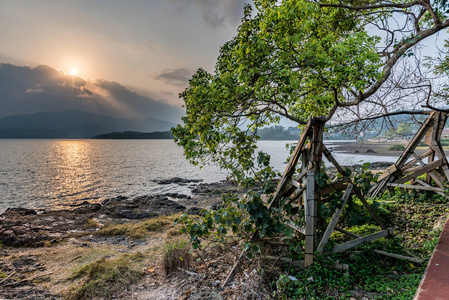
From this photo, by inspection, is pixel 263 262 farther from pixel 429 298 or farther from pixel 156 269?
pixel 156 269

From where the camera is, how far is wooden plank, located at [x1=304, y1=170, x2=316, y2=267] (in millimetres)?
4441

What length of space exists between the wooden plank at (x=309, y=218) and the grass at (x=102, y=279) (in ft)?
12.3

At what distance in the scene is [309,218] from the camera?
177 inches

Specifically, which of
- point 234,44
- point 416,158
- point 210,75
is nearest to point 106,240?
point 210,75

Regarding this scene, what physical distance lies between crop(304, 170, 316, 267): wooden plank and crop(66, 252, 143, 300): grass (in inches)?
148

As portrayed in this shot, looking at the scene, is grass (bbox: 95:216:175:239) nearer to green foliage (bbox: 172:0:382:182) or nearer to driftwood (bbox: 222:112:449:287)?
green foliage (bbox: 172:0:382:182)

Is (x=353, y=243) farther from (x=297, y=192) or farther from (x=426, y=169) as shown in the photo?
(x=426, y=169)

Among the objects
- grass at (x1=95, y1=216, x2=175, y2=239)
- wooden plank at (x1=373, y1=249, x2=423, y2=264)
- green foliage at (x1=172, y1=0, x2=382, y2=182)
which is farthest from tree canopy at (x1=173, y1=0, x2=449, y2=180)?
grass at (x1=95, y1=216, x2=175, y2=239)

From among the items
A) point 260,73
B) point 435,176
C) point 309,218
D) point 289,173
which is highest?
point 260,73

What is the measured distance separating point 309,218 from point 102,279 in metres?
4.60

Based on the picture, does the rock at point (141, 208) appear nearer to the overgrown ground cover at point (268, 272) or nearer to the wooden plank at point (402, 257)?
the overgrown ground cover at point (268, 272)

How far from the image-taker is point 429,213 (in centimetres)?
701

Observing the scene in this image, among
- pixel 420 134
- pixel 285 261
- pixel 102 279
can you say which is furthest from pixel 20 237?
pixel 420 134

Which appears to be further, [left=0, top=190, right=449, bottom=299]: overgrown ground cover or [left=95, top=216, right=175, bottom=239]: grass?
[left=95, top=216, right=175, bottom=239]: grass
